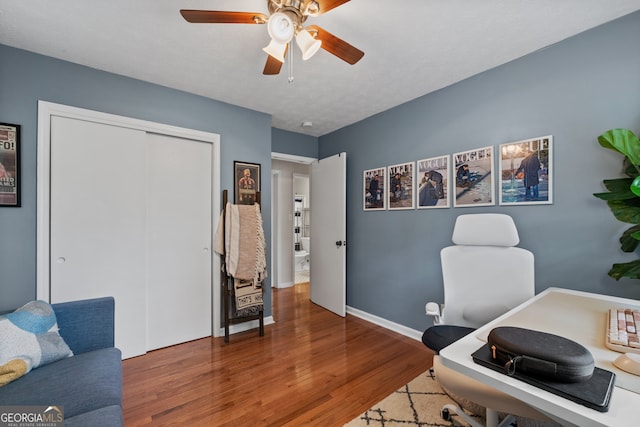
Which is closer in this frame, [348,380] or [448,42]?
[448,42]

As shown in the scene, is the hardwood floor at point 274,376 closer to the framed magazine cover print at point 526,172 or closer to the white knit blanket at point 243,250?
the white knit blanket at point 243,250

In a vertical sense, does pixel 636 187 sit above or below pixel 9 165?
below

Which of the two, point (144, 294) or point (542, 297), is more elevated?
point (542, 297)

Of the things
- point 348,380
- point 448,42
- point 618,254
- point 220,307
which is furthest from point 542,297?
point 220,307

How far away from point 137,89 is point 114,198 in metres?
1.03

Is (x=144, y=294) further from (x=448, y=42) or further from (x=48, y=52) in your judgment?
(x=448, y=42)

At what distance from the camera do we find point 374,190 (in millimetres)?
3285

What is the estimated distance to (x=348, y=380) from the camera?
2074 mm

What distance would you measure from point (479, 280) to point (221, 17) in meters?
2.19

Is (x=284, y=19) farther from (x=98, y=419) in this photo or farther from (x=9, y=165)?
(x=9, y=165)

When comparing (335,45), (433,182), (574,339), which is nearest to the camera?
(574,339)

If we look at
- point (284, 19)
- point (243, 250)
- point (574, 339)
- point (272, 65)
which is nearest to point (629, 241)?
point (574, 339)

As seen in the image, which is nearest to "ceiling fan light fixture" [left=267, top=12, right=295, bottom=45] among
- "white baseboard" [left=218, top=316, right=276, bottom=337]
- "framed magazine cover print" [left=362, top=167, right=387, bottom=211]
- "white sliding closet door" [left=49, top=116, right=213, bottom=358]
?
"white sliding closet door" [left=49, top=116, right=213, bottom=358]

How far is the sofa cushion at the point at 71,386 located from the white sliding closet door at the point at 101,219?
1.00 m
